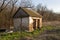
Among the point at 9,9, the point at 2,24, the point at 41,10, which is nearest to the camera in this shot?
the point at 2,24

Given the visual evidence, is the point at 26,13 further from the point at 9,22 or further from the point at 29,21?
the point at 9,22

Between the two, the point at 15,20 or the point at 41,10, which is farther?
the point at 41,10

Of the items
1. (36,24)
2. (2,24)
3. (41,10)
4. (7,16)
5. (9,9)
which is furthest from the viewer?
(41,10)

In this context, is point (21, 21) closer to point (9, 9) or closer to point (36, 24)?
point (36, 24)

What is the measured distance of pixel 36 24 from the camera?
27.0 m

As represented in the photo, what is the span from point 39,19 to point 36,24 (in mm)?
1528

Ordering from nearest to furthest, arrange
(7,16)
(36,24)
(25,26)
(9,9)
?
(25,26), (36,24), (7,16), (9,9)

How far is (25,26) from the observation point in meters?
24.5

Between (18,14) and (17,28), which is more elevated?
(18,14)

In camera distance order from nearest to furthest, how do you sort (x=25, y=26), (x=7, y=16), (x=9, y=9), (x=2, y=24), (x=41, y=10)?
1. (x=25, y=26)
2. (x=2, y=24)
3. (x=7, y=16)
4. (x=9, y=9)
5. (x=41, y=10)

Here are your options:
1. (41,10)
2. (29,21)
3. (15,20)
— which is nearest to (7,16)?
(15,20)

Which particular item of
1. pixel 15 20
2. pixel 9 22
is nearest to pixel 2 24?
pixel 9 22

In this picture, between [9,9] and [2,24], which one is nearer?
[2,24]

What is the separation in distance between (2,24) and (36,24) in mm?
8208
